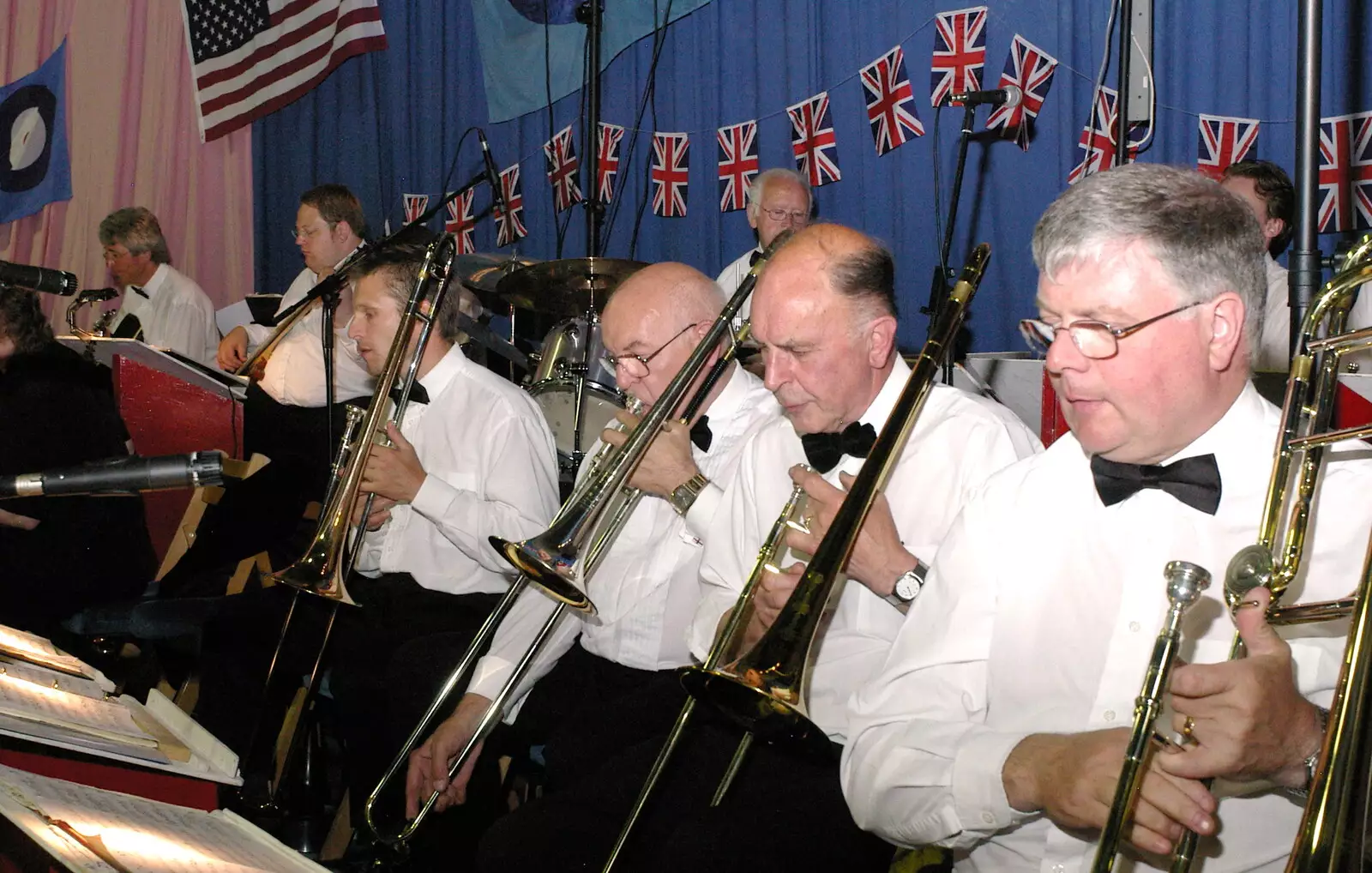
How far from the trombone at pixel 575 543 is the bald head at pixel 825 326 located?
219 millimetres

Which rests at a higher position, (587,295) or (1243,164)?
(1243,164)

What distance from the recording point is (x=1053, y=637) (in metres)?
1.80

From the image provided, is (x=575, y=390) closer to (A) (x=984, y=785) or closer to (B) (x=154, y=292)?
(A) (x=984, y=785)

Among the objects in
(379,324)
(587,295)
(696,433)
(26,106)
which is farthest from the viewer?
(26,106)

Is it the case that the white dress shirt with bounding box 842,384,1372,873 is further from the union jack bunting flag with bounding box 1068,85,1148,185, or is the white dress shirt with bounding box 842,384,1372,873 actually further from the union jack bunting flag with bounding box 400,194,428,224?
the union jack bunting flag with bounding box 400,194,428,224

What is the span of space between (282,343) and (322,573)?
8.51ft

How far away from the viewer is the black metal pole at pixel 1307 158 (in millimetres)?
2488

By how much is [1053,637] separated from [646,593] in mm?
1374

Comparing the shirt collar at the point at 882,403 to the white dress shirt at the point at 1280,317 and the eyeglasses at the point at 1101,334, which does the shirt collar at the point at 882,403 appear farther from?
the white dress shirt at the point at 1280,317

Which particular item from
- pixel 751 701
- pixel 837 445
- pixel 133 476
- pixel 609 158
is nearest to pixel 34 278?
pixel 133 476

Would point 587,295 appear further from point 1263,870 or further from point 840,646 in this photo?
point 1263,870

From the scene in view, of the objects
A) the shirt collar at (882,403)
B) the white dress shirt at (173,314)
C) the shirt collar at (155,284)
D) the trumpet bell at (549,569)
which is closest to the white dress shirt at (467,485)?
the trumpet bell at (549,569)

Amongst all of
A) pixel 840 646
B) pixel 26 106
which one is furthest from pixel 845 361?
pixel 26 106

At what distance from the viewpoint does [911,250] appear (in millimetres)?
5488
